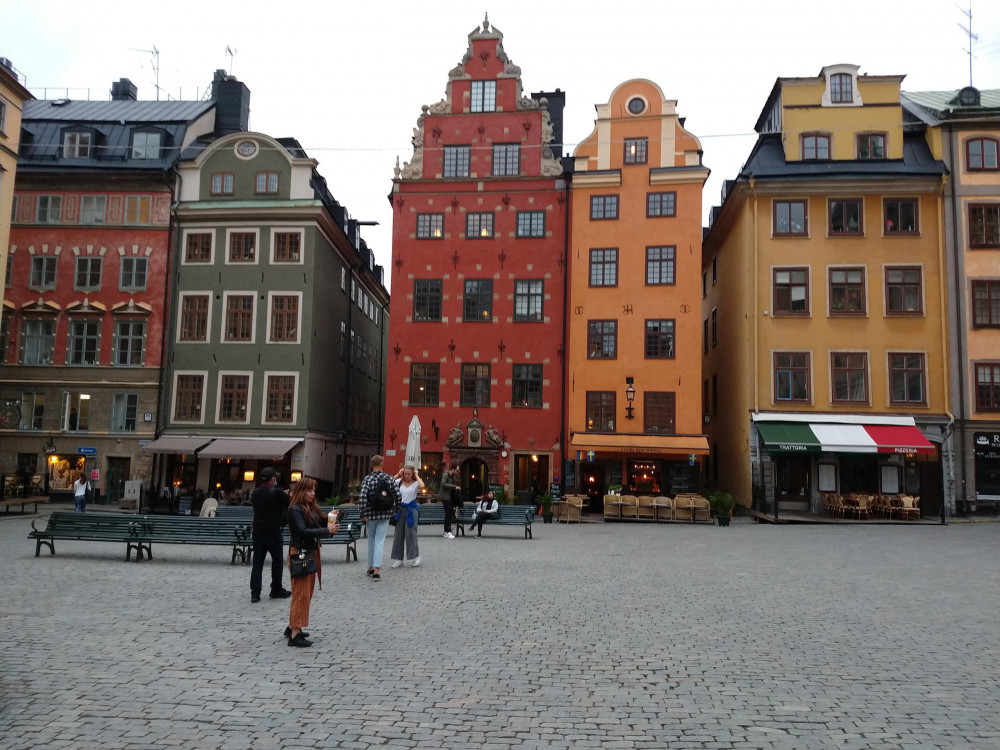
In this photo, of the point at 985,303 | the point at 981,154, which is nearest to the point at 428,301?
the point at 985,303

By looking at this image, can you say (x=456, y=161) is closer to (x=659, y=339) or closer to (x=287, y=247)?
(x=287, y=247)

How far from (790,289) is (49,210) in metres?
32.8

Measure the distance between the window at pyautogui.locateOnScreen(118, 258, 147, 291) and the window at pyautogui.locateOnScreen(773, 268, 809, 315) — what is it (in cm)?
2753

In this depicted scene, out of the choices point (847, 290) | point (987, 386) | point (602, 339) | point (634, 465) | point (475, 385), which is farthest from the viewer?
point (475, 385)

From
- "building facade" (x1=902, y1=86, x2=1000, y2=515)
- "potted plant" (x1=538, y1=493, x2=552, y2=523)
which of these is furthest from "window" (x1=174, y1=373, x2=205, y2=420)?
"building facade" (x1=902, y1=86, x2=1000, y2=515)

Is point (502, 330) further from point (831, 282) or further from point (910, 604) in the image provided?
point (910, 604)

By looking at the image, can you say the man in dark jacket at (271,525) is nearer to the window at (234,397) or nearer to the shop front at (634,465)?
the shop front at (634,465)

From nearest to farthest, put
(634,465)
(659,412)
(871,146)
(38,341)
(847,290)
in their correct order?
(847,290) → (659,412) → (634,465) → (871,146) → (38,341)

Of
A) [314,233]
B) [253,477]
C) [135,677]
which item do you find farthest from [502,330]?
[135,677]

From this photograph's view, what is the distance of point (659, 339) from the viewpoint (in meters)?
33.5

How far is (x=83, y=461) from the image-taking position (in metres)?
34.9

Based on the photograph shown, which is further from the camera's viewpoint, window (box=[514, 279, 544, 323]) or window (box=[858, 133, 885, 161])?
window (box=[514, 279, 544, 323])

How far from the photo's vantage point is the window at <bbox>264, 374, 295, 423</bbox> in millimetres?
34938

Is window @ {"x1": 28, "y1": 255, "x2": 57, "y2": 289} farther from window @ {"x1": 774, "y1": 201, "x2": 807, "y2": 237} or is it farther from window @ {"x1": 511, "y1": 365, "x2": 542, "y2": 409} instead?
window @ {"x1": 774, "y1": 201, "x2": 807, "y2": 237}
